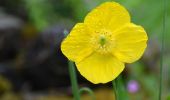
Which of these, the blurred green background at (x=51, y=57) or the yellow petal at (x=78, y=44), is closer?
the yellow petal at (x=78, y=44)

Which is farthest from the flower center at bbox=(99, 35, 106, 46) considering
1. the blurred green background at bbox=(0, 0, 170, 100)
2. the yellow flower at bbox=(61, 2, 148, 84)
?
the blurred green background at bbox=(0, 0, 170, 100)

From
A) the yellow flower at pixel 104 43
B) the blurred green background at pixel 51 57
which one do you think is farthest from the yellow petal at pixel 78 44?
the blurred green background at pixel 51 57

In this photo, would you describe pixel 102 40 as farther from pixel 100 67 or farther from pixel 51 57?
pixel 51 57

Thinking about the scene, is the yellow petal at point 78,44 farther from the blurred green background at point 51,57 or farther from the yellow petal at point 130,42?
the blurred green background at point 51,57

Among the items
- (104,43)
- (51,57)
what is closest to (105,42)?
(104,43)

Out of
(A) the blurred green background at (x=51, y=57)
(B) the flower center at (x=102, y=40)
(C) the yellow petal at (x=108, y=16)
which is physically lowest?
(A) the blurred green background at (x=51, y=57)

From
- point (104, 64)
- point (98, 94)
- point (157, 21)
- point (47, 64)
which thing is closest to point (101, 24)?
point (104, 64)
